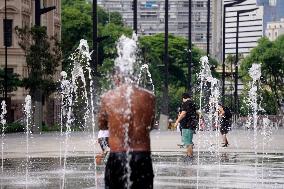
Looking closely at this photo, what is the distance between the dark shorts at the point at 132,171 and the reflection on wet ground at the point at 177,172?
6122 millimetres

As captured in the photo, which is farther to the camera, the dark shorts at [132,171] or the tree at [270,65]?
the tree at [270,65]

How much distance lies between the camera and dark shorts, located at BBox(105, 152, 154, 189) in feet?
28.8

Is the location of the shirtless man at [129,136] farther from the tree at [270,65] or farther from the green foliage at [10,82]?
the tree at [270,65]

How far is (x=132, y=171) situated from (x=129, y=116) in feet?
1.72

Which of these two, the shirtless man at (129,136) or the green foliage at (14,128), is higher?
the shirtless man at (129,136)

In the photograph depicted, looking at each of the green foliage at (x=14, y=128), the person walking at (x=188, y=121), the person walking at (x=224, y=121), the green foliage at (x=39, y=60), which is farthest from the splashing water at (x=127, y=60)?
the green foliage at (x=14, y=128)

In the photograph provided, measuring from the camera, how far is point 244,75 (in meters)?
109

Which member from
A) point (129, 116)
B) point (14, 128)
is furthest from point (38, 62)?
point (129, 116)

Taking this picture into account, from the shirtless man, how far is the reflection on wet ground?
611 cm

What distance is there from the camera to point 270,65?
333ft

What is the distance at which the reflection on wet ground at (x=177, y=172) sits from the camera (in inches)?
617

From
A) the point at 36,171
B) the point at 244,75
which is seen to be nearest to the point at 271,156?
the point at 36,171

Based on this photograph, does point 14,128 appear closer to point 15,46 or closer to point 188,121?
point 15,46

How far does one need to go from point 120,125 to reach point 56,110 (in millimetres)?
69362
